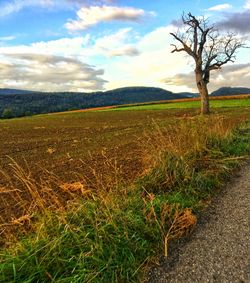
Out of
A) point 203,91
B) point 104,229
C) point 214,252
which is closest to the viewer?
point 214,252

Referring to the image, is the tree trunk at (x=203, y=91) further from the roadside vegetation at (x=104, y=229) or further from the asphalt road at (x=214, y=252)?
the asphalt road at (x=214, y=252)

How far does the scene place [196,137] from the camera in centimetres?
1145

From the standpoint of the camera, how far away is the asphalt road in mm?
4840

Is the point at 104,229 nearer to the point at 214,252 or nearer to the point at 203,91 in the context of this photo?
the point at 214,252

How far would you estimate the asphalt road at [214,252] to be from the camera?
4840mm

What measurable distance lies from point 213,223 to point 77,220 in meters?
2.36

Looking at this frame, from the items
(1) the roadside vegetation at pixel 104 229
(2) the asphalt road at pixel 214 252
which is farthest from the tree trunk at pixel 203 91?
(2) the asphalt road at pixel 214 252

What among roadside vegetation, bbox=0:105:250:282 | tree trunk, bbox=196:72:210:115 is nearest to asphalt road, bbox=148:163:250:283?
roadside vegetation, bbox=0:105:250:282

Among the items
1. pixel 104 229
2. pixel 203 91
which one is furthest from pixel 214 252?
pixel 203 91

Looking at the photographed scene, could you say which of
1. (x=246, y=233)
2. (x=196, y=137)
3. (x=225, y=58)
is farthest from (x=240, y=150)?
(x=225, y=58)

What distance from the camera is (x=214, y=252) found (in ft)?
17.8

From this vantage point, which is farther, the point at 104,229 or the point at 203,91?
the point at 203,91

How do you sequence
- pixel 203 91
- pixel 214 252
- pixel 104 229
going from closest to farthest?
1. pixel 214 252
2. pixel 104 229
3. pixel 203 91

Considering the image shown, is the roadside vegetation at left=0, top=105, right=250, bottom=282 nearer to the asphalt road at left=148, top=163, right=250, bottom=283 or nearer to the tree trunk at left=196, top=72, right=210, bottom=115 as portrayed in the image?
the asphalt road at left=148, top=163, right=250, bottom=283
